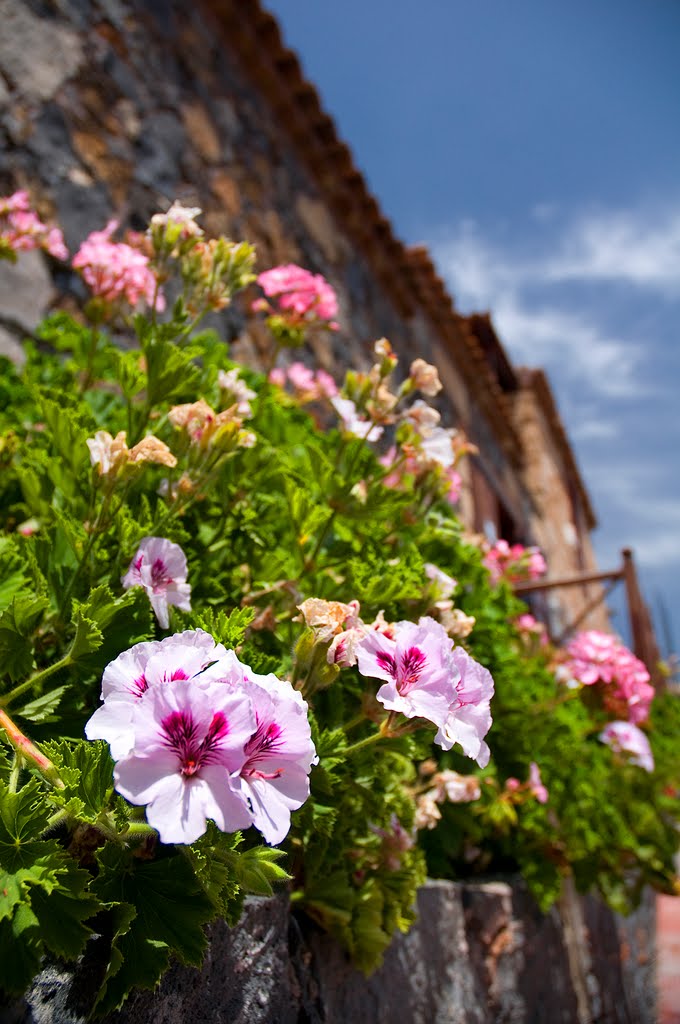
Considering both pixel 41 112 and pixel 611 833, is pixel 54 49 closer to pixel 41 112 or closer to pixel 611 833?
pixel 41 112

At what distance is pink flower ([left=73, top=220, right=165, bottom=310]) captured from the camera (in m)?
1.68

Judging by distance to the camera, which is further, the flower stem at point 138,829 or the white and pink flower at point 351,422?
the white and pink flower at point 351,422

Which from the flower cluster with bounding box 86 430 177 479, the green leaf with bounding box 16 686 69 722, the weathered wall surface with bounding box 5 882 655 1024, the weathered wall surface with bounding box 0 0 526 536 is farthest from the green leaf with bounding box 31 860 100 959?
the weathered wall surface with bounding box 0 0 526 536

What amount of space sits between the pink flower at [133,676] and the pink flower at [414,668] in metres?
0.21

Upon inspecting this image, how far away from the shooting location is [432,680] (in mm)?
884

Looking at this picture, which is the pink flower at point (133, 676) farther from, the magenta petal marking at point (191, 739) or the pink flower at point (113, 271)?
the pink flower at point (113, 271)

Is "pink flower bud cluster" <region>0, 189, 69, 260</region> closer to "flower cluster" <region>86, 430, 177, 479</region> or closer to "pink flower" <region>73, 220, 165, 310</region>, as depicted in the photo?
"pink flower" <region>73, 220, 165, 310</region>

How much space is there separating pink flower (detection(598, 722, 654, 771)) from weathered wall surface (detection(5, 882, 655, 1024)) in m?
0.49

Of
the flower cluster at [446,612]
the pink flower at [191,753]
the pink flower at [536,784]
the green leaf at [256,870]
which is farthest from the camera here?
the pink flower at [536,784]

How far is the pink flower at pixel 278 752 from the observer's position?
0.73 m

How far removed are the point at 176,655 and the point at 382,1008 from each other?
0.97 metres

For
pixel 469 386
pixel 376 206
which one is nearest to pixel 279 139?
pixel 376 206

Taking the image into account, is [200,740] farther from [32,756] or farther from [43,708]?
[43,708]

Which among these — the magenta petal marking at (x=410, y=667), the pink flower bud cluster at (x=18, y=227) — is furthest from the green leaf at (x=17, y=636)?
the pink flower bud cluster at (x=18, y=227)
